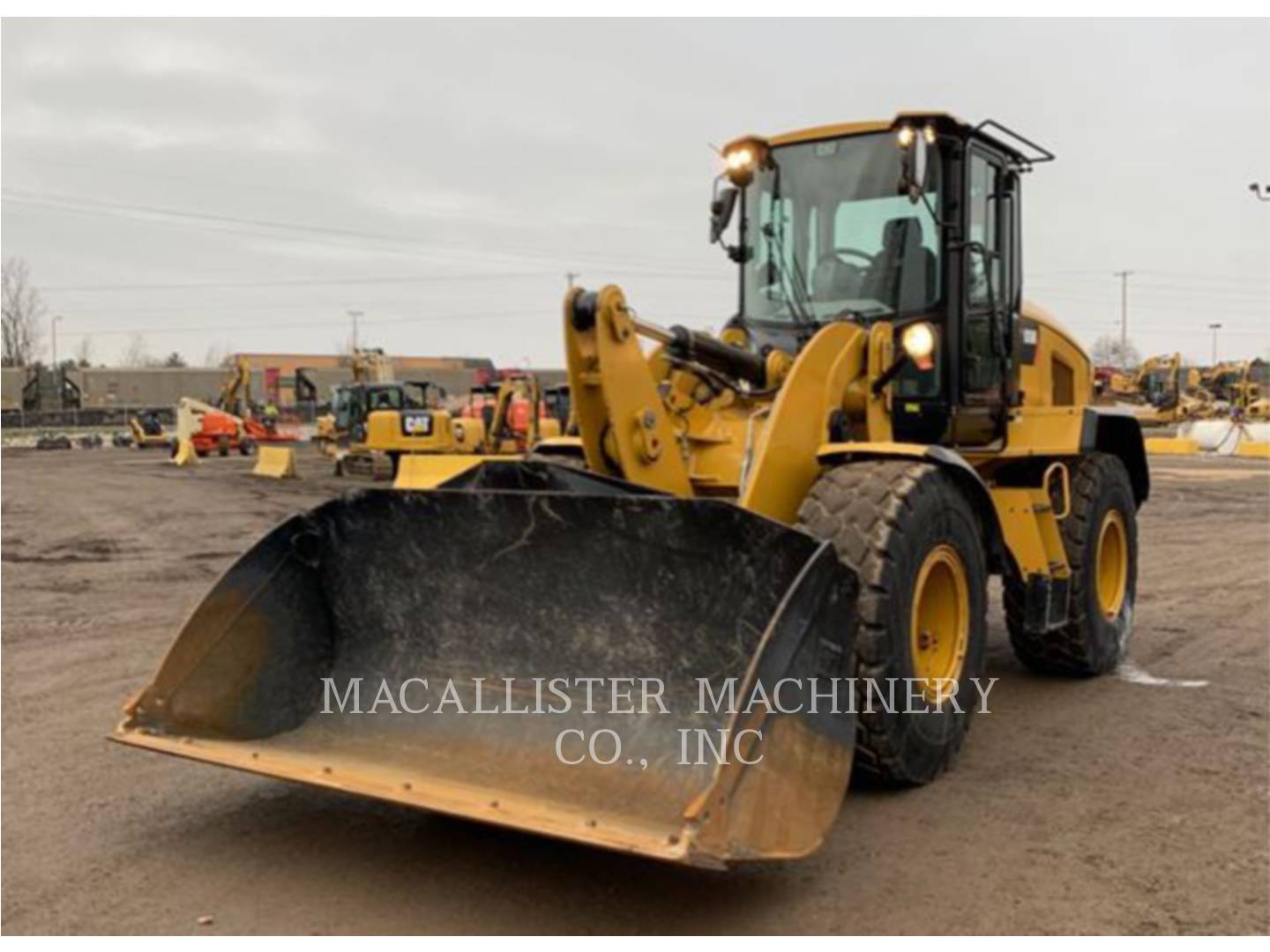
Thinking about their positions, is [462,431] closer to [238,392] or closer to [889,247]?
[238,392]

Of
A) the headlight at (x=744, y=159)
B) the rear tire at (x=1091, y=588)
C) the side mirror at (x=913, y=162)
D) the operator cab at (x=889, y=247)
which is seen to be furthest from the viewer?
the rear tire at (x=1091, y=588)

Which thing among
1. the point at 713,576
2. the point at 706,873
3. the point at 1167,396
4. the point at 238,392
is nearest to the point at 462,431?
the point at 238,392

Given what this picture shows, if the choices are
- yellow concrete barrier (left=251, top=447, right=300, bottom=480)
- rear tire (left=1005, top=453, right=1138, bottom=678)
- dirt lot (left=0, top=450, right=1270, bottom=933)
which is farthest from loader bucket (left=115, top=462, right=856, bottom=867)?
yellow concrete barrier (left=251, top=447, right=300, bottom=480)

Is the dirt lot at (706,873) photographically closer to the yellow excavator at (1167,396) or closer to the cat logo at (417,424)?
the cat logo at (417,424)

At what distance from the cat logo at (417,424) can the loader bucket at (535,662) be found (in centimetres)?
1902

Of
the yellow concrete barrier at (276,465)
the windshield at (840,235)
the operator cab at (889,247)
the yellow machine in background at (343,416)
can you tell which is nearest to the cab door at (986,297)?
the operator cab at (889,247)

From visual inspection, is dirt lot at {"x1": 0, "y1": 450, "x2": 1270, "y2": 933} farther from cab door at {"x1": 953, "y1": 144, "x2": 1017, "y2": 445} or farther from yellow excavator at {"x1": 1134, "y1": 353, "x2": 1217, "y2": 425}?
yellow excavator at {"x1": 1134, "y1": 353, "x2": 1217, "y2": 425}

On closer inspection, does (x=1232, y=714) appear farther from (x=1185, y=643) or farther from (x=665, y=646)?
(x=665, y=646)

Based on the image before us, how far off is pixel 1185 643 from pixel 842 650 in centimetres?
486

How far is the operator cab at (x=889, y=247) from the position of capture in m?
5.70

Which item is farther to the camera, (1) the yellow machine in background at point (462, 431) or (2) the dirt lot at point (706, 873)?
(1) the yellow machine in background at point (462, 431)

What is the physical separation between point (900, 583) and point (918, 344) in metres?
1.41

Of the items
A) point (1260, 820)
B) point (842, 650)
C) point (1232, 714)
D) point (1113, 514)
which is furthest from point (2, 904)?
point (1113, 514)

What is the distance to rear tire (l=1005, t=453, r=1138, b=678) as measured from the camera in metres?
6.43
